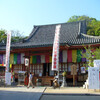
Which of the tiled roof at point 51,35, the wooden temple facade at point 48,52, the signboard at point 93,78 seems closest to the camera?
the signboard at point 93,78

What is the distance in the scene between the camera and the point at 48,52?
18.0 m

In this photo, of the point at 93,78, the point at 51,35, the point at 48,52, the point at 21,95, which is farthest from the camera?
the point at 51,35

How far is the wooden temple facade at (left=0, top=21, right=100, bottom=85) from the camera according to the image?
55.4 ft

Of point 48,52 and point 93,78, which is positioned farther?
point 48,52

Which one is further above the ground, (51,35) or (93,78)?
(51,35)

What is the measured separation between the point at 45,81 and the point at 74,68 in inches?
164

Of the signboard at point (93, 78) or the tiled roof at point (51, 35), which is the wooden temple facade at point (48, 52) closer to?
the tiled roof at point (51, 35)

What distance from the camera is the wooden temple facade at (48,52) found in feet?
55.4

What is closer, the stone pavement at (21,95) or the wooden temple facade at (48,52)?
the stone pavement at (21,95)

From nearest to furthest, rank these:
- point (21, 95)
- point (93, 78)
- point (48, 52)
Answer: point (21, 95) → point (93, 78) → point (48, 52)

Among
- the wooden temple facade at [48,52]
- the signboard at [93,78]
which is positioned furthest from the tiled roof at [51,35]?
the signboard at [93,78]

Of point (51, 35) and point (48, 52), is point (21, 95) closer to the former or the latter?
point (48, 52)

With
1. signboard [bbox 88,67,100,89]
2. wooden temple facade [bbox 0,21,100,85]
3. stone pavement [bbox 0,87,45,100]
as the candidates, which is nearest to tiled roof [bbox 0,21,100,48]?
wooden temple facade [bbox 0,21,100,85]

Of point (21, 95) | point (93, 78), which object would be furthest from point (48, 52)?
point (21, 95)
